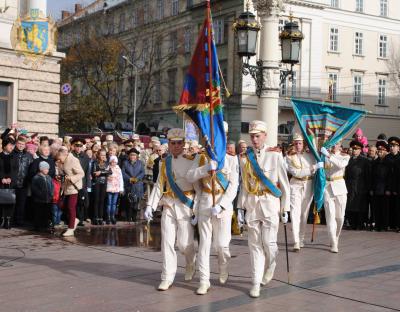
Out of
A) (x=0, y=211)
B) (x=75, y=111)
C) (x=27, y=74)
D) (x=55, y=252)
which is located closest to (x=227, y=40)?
(x=75, y=111)

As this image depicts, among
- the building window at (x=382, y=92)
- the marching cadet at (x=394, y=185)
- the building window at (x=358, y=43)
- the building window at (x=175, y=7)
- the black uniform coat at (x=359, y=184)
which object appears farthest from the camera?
the building window at (x=175, y=7)

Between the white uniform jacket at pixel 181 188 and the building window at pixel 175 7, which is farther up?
the building window at pixel 175 7

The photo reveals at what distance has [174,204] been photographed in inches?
333

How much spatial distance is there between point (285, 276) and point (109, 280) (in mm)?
2427

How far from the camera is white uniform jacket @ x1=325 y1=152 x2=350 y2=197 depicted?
12.0 m

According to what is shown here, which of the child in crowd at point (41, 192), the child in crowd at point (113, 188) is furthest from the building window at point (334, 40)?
the child in crowd at point (41, 192)

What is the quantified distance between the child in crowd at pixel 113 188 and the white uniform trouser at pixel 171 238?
23.2 ft

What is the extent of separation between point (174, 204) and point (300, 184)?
4398 mm

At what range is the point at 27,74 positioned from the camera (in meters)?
22.0

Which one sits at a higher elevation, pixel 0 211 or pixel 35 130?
pixel 35 130

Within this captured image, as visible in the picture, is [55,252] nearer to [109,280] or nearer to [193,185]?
[109,280]

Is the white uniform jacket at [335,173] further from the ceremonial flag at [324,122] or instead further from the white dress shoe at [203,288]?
the white dress shoe at [203,288]

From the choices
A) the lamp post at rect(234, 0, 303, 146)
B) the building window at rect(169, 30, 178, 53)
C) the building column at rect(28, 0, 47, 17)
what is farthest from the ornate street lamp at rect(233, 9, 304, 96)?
the building window at rect(169, 30, 178, 53)

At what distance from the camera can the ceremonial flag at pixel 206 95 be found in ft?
27.9
